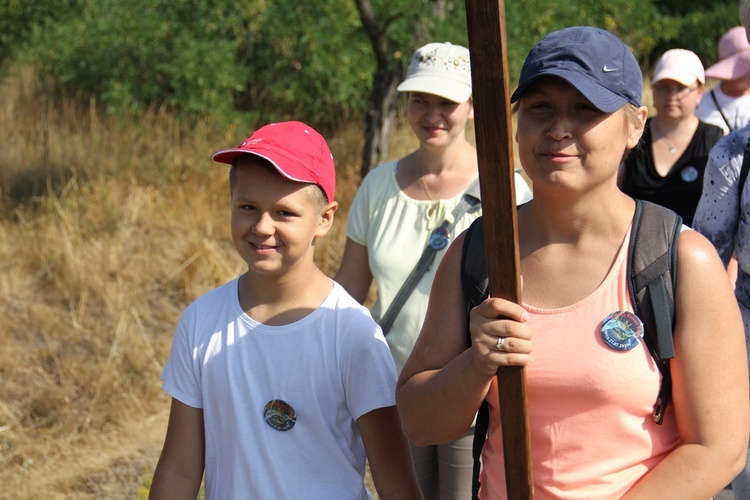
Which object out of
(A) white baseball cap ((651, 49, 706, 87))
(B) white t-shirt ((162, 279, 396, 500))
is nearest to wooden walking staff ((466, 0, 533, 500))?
(B) white t-shirt ((162, 279, 396, 500))

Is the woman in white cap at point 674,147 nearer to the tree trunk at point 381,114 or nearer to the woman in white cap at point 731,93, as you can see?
the woman in white cap at point 731,93

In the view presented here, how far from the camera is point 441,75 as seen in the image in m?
3.58

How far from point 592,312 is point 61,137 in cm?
808

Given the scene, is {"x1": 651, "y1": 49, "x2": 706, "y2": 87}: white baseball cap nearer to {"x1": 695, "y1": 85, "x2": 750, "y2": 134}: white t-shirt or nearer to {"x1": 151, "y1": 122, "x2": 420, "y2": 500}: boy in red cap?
{"x1": 695, "y1": 85, "x2": 750, "y2": 134}: white t-shirt

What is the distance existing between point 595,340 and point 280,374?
807 mm

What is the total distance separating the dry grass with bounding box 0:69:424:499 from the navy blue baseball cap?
3048mm

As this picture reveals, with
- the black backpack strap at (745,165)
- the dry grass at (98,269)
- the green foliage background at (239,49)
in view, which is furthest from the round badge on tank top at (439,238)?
the green foliage background at (239,49)

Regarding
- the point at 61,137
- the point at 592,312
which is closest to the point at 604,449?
the point at 592,312

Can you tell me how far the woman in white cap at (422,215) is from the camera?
129 inches

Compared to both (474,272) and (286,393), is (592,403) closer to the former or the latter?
(474,272)

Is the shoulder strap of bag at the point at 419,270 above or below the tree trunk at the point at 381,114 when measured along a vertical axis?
below

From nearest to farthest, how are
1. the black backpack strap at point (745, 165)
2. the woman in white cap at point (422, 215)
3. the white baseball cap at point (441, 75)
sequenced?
the black backpack strap at point (745, 165) → the woman in white cap at point (422, 215) → the white baseball cap at point (441, 75)

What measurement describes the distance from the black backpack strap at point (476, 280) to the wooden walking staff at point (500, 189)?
0.20m

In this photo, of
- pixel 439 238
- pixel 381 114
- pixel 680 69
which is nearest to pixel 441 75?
pixel 439 238
